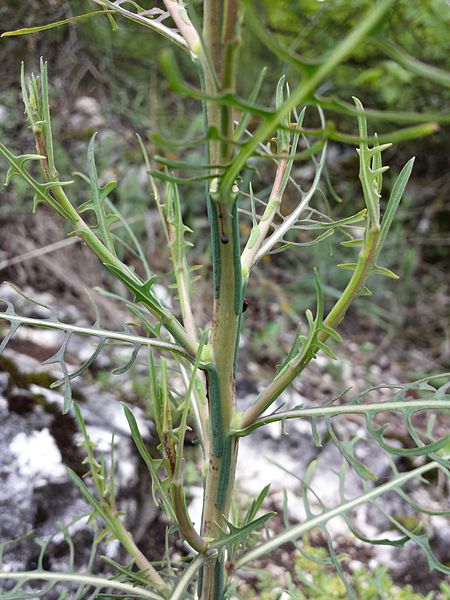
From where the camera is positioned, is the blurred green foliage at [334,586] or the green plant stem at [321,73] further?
the blurred green foliage at [334,586]

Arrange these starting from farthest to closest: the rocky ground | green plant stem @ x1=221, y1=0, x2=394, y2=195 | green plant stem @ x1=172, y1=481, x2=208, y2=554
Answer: the rocky ground, green plant stem @ x1=172, y1=481, x2=208, y2=554, green plant stem @ x1=221, y1=0, x2=394, y2=195

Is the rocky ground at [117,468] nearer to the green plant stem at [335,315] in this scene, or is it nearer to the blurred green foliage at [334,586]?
the blurred green foliage at [334,586]

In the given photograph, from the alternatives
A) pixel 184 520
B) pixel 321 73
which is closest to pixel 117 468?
pixel 184 520

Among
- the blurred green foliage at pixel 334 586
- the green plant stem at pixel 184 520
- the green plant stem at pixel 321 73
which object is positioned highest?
the green plant stem at pixel 321 73

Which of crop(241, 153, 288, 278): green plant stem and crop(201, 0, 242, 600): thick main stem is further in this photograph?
crop(241, 153, 288, 278): green plant stem

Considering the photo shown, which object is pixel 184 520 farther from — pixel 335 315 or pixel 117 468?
pixel 117 468

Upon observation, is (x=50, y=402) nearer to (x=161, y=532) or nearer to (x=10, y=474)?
(x=10, y=474)

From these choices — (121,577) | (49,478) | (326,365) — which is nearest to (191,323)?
(121,577)

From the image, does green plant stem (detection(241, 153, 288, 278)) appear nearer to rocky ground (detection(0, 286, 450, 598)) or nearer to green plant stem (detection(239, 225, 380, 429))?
green plant stem (detection(239, 225, 380, 429))

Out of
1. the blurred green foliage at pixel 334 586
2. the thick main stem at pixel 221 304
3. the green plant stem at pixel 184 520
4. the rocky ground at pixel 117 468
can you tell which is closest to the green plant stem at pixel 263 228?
the thick main stem at pixel 221 304

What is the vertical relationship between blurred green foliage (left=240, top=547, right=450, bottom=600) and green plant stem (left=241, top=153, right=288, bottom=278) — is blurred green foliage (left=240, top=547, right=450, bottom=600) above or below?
below

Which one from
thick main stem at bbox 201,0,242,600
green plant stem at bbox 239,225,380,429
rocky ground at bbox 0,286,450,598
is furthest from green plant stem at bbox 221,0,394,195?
rocky ground at bbox 0,286,450,598
